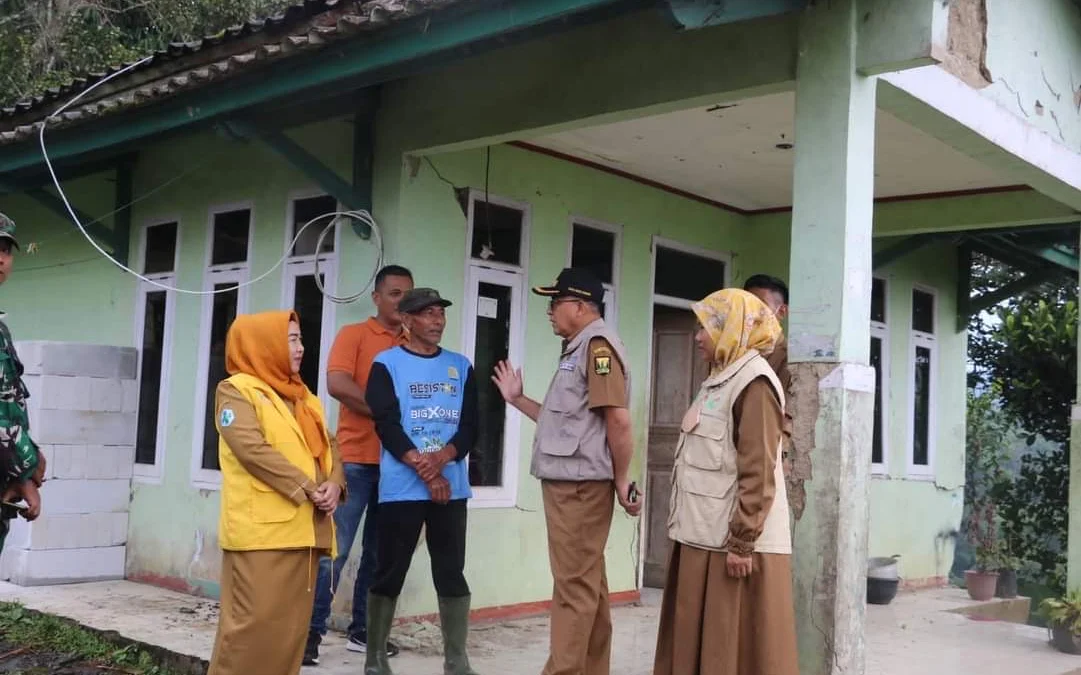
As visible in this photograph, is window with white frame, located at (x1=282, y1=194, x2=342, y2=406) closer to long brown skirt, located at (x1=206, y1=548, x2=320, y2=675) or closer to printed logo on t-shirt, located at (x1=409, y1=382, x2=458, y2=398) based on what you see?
printed logo on t-shirt, located at (x1=409, y1=382, x2=458, y2=398)

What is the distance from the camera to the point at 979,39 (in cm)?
534

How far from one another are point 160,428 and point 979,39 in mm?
5752

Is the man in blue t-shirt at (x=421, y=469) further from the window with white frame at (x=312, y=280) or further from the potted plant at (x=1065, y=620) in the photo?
the potted plant at (x=1065, y=620)

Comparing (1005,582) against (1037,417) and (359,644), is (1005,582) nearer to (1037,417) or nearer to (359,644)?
(1037,417)

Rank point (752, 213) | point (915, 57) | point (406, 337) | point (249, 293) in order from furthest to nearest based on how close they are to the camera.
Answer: point (752, 213)
point (249, 293)
point (406, 337)
point (915, 57)

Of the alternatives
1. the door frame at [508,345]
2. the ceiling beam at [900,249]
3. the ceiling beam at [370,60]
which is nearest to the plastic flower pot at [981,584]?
the ceiling beam at [900,249]

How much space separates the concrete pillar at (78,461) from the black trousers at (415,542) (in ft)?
11.5

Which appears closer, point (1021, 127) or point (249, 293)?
point (1021, 127)

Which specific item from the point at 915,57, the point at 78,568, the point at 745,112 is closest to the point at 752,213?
the point at 745,112

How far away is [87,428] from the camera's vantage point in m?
7.71

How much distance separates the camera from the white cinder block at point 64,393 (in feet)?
24.5

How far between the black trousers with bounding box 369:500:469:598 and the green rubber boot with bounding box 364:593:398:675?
1.9 inches

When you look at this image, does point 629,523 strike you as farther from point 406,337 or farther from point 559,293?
point 559,293

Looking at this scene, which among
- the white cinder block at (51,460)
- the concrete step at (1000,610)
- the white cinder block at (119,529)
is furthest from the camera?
the concrete step at (1000,610)
